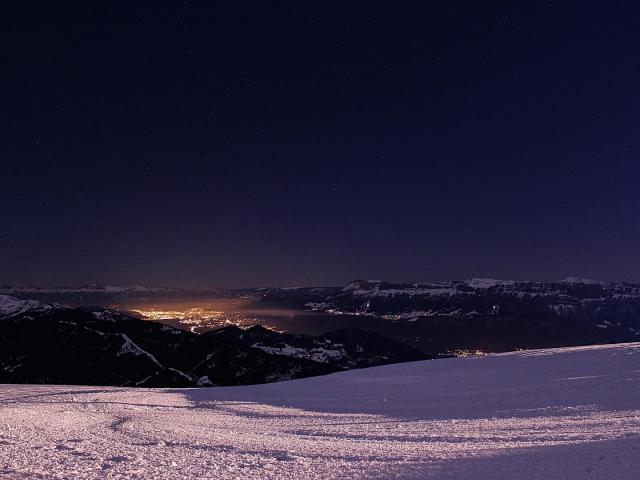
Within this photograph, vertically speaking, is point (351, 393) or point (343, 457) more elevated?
point (343, 457)

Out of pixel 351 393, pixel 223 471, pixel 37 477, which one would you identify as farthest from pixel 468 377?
pixel 37 477

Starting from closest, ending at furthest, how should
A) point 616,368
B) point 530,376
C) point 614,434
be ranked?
1. point 614,434
2. point 616,368
3. point 530,376

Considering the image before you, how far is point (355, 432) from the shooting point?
13664 millimetres

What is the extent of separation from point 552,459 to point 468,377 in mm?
21424

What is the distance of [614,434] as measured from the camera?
11.0m

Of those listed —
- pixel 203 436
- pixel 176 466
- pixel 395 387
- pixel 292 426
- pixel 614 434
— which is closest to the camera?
pixel 176 466

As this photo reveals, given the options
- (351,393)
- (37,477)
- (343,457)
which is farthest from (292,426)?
(351,393)

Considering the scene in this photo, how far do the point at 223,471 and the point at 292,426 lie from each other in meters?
7.31

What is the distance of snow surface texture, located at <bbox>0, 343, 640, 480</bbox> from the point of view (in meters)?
8.73

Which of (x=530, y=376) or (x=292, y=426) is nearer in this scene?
(x=292, y=426)

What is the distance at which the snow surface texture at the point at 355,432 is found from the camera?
344 inches

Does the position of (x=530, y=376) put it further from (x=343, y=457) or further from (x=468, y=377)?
(x=343, y=457)

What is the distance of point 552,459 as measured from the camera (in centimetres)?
888

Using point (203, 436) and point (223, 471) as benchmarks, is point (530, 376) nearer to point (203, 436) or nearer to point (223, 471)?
point (203, 436)
